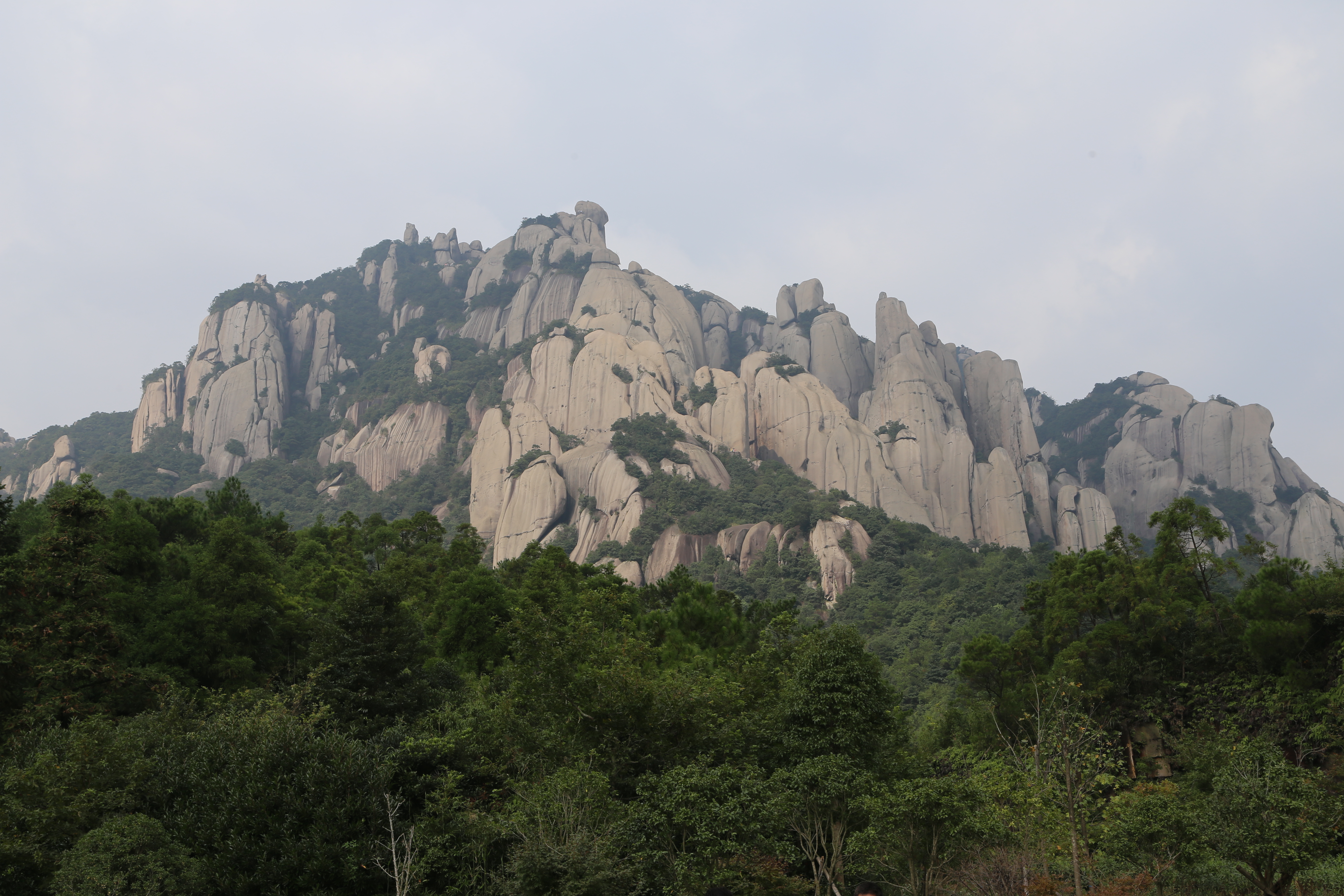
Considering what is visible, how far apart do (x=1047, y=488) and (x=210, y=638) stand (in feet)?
267

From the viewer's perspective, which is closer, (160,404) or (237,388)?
(237,388)

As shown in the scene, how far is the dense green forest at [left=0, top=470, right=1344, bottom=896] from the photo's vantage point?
554 inches

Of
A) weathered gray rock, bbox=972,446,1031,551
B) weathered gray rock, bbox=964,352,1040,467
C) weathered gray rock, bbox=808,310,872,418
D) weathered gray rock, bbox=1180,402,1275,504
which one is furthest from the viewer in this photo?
weathered gray rock, bbox=808,310,872,418

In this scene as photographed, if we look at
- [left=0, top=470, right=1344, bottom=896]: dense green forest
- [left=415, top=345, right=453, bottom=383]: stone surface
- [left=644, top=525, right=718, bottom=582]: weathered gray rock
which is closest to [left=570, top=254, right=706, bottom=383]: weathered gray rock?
Answer: [left=415, top=345, right=453, bottom=383]: stone surface

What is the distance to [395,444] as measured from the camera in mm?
89875

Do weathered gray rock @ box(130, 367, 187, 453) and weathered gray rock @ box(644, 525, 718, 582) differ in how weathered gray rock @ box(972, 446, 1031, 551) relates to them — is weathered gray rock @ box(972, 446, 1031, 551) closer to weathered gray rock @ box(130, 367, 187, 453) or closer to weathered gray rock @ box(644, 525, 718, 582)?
weathered gray rock @ box(644, 525, 718, 582)

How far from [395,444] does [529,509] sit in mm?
25136

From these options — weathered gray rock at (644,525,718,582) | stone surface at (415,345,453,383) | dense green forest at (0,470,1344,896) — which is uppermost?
stone surface at (415,345,453,383)

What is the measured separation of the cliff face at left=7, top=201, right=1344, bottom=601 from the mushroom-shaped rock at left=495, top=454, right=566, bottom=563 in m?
0.18

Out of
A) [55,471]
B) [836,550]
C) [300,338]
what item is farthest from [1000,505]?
[55,471]

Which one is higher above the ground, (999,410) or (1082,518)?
(999,410)

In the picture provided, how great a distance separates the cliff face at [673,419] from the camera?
75.0 metres

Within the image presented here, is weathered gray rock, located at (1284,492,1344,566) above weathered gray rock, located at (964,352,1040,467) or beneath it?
beneath

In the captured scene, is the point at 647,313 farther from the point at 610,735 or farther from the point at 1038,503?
the point at 610,735
